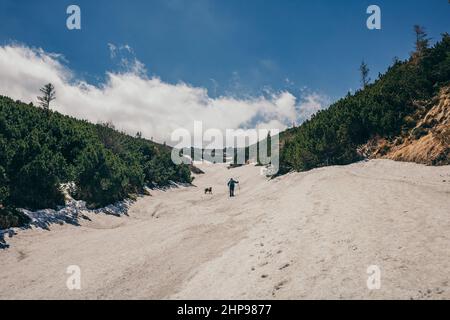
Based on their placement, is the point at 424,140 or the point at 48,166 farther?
the point at 424,140

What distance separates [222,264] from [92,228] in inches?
494

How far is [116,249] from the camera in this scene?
12250mm

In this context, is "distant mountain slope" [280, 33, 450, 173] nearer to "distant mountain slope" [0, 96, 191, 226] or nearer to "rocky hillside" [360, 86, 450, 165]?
"rocky hillside" [360, 86, 450, 165]

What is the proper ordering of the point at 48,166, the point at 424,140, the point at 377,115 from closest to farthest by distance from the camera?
the point at 48,166 < the point at 424,140 < the point at 377,115

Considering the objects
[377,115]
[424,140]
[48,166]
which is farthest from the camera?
[377,115]

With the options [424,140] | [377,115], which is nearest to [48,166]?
[424,140]

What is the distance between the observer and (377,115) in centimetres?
2731

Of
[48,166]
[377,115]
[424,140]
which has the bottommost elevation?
[48,166]

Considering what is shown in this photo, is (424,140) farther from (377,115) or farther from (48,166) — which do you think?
(48,166)

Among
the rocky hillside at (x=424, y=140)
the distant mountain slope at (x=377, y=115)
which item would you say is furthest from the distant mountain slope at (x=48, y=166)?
the rocky hillside at (x=424, y=140)

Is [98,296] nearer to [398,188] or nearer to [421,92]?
[398,188]

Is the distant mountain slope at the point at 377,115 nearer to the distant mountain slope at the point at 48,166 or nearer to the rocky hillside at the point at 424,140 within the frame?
the rocky hillside at the point at 424,140

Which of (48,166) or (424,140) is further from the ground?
(424,140)
